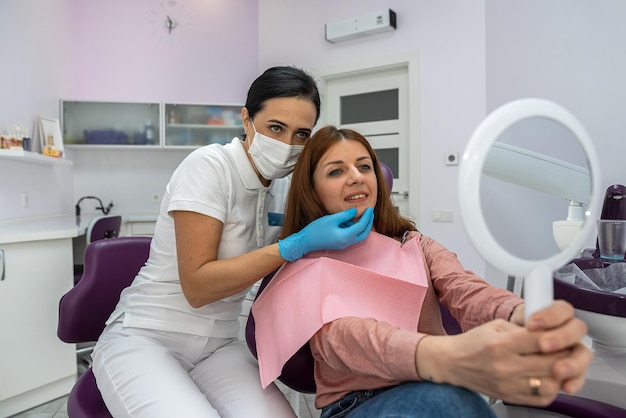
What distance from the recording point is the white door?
411cm

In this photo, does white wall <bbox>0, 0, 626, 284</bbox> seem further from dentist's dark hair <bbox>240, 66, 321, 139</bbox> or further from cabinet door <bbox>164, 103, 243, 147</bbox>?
dentist's dark hair <bbox>240, 66, 321, 139</bbox>

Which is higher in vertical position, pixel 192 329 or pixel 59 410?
pixel 192 329

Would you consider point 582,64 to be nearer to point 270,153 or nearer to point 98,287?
point 270,153

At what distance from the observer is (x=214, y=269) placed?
1.15m

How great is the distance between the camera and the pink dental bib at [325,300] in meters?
1.02

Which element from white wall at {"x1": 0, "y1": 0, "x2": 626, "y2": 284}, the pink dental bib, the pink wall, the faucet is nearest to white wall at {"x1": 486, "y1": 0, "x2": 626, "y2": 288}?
white wall at {"x1": 0, "y1": 0, "x2": 626, "y2": 284}

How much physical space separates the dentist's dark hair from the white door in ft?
9.15

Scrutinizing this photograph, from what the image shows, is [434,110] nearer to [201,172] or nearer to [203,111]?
[203,111]

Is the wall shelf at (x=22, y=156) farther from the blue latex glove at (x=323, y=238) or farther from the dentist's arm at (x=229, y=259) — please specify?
the blue latex glove at (x=323, y=238)

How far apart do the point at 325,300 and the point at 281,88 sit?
0.63 m

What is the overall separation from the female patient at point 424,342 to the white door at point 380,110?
9.25ft

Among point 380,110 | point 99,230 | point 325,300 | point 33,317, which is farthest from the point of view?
point 380,110

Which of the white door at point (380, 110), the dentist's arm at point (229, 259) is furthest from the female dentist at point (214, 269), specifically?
the white door at point (380, 110)

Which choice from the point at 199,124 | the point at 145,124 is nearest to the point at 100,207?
the point at 145,124
